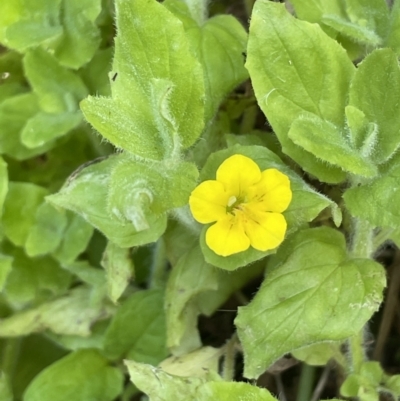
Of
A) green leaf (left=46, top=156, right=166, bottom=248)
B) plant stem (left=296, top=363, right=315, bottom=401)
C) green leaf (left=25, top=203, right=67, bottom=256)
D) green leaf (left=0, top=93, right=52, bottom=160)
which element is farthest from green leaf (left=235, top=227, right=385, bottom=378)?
green leaf (left=0, top=93, right=52, bottom=160)

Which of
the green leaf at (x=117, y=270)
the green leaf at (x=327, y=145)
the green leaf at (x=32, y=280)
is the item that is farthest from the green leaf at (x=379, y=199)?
the green leaf at (x=32, y=280)

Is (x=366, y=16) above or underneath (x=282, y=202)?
above

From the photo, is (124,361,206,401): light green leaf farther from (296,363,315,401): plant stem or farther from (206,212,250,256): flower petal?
(296,363,315,401): plant stem

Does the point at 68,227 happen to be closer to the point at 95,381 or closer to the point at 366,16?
the point at 95,381

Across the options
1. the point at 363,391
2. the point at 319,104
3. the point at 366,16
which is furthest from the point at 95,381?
the point at 366,16

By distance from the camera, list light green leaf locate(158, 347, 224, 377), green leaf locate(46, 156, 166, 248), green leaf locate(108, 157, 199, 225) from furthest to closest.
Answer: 1. light green leaf locate(158, 347, 224, 377)
2. green leaf locate(46, 156, 166, 248)
3. green leaf locate(108, 157, 199, 225)

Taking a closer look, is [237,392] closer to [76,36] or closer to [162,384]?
[162,384]

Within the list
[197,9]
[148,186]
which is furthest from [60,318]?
[197,9]
